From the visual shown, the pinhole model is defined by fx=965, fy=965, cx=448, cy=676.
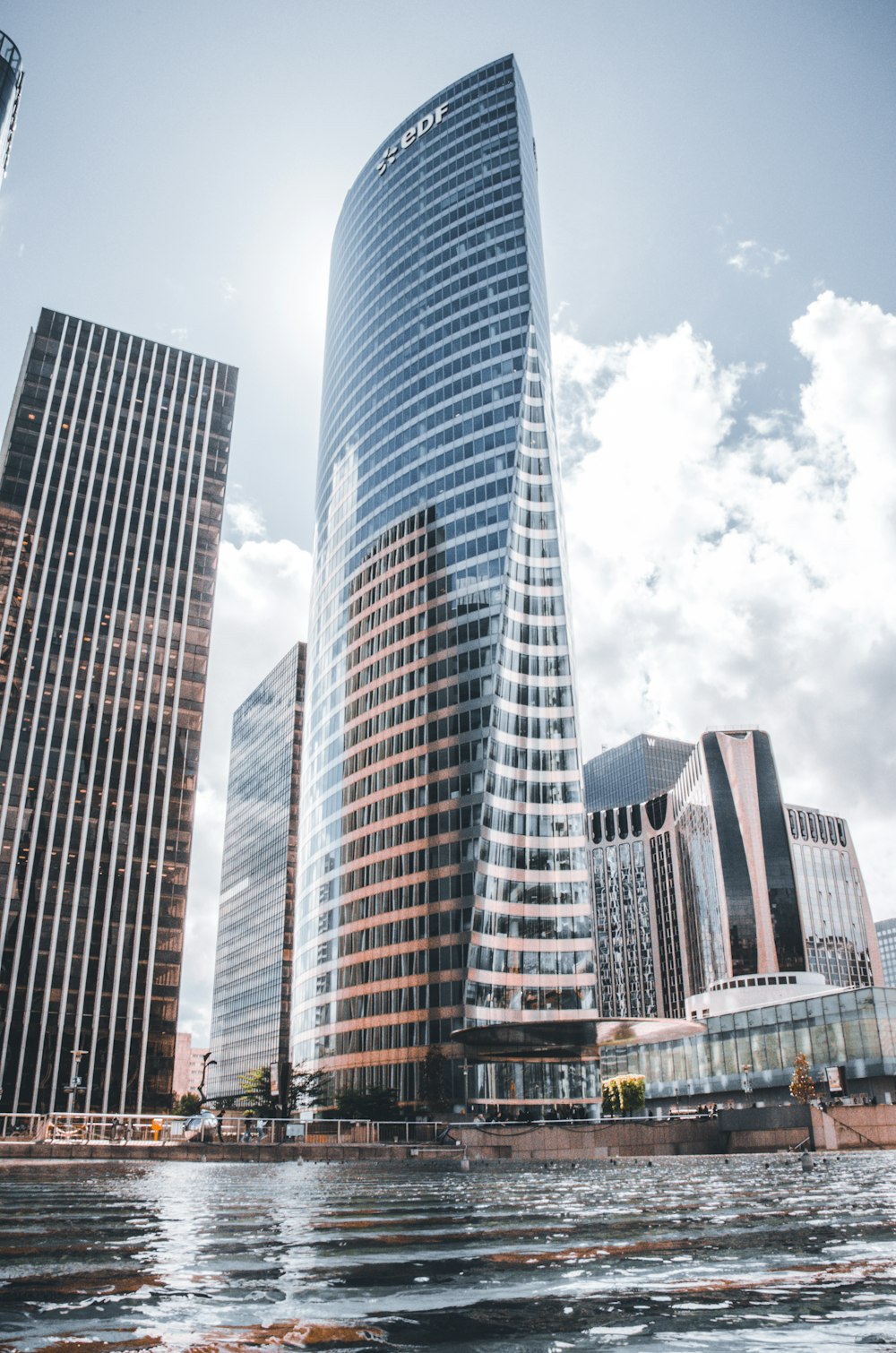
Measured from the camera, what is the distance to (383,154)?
511ft

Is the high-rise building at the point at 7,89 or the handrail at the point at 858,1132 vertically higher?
the high-rise building at the point at 7,89

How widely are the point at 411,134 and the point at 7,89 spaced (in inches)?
2981

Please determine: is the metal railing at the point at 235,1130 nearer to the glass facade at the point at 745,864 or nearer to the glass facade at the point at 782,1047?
the glass facade at the point at 782,1047

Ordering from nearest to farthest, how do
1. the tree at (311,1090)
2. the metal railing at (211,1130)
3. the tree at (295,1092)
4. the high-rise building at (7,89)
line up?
the metal railing at (211,1130) → the high-rise building at (7,89) → the tree at (295,1092) → the tree at (311,1090)

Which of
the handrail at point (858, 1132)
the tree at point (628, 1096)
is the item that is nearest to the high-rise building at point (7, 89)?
the handrail at point (858, 1132)

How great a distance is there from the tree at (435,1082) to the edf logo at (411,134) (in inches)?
5129

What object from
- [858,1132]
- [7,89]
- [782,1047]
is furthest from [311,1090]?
[7,89]

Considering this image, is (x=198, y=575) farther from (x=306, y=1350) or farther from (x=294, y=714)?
(x=306, y=1350)

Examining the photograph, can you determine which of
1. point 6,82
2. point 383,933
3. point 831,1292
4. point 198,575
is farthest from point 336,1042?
point 831,1292

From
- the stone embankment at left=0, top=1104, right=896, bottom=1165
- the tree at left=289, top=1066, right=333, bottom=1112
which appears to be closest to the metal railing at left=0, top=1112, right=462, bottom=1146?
the stone embankment at left=0, top=1104, right=896, bottom=1165

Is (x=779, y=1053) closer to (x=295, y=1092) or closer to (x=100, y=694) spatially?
(x=295, y=1092)

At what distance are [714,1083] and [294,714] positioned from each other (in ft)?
339

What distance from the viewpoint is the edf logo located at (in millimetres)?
145625

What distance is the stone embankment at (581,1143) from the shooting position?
49281mm
